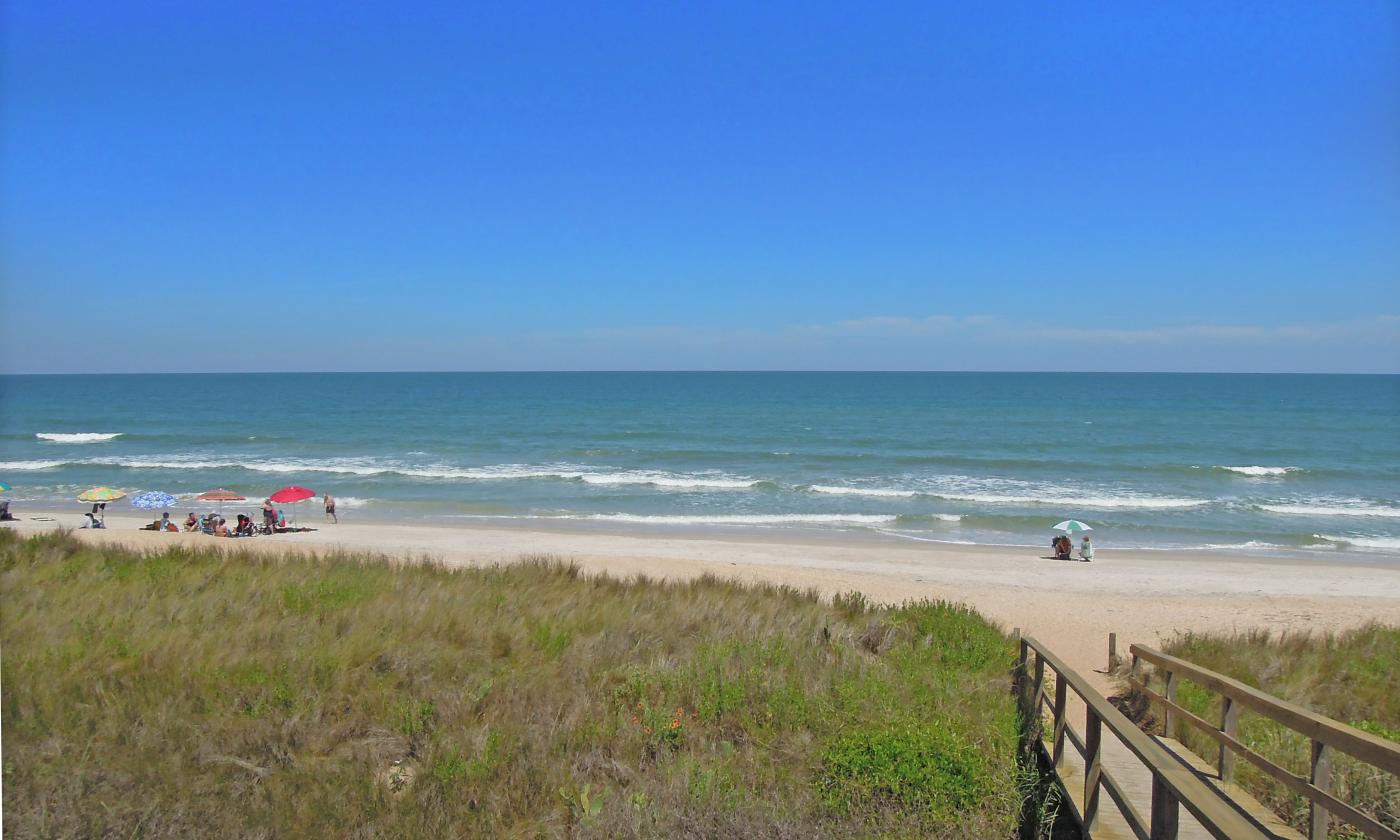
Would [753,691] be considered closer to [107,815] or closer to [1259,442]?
[107,815]

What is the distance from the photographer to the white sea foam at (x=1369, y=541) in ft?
83.1

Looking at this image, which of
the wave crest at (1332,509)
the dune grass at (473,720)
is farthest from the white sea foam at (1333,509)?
the dune grass at (473,720)

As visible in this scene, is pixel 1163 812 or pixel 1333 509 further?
pixel 1333 509

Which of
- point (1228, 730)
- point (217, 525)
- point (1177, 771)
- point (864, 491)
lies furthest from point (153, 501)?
point (1177, 771)

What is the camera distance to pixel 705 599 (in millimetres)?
10852

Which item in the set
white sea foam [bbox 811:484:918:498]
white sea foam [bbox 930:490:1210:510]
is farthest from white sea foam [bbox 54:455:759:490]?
white sea foam [bbox 930:490:1210:510]

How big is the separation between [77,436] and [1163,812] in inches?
2775

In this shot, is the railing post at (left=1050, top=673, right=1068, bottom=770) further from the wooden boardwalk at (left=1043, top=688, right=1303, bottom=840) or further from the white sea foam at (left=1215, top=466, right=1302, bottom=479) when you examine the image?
the white sea foam at (left=1215, top=466, right=1302, bottom=479)

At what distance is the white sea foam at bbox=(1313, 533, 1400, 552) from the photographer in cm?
2533

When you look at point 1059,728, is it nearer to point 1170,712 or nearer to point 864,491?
point 1170,712

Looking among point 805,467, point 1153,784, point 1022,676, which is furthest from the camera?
point 805,467

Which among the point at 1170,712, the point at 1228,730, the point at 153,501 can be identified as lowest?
the point at 153,501

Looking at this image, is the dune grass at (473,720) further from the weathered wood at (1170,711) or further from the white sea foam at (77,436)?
the white sea foam at (77,436)

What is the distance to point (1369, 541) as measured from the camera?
26.2 metres
